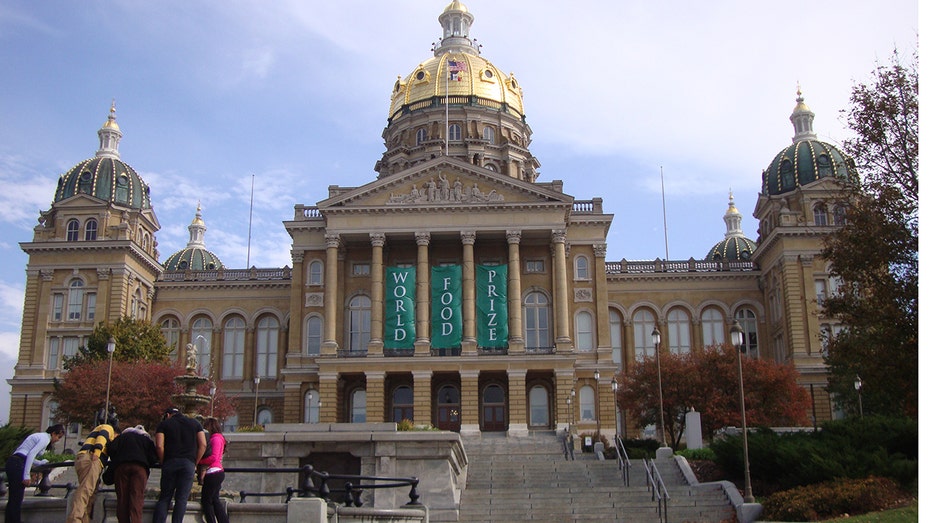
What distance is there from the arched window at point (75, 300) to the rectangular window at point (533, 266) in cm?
2867

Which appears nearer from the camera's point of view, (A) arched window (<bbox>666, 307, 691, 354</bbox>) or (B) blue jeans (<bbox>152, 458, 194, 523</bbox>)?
(B) blue jeans (<bbox>152, 458, 194, 523</bbox>)

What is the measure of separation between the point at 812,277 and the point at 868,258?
41021 millimetres

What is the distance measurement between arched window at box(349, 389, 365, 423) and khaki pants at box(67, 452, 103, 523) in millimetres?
44105

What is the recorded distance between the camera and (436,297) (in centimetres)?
5866

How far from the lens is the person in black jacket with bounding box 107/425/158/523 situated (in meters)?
14.9

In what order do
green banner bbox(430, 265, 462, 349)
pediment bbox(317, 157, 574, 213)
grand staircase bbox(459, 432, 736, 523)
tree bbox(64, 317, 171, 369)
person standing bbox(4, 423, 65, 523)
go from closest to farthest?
person standing bbox(4, 423, 65, 523)
grand staircase bbox(459, 432, 736, 523)
green banner bbox(430, 265, 462, 349)
tree bbox(64, 317, 171, 369)
pediment bbox(317, 157, 574, 213)

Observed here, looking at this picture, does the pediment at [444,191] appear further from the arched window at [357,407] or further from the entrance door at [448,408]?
the arched window at [357,407]

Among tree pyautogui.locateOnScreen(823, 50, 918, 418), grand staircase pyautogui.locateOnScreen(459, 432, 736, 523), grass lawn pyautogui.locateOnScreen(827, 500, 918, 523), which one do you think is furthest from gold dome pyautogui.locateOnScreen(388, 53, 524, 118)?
grass lawn pyautogui.locateOnScreen(827, 500, 918, 523)

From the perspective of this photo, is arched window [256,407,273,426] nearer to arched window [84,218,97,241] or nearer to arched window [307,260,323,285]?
arched window [307,260,323,285]

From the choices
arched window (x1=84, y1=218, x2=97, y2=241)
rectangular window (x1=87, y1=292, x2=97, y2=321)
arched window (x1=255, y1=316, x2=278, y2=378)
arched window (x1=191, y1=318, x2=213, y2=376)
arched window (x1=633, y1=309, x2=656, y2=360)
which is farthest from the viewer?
arched window (x1=191, y1=318, x2=213, y2=376)

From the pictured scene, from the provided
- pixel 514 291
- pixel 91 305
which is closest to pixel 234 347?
pixel 91 305

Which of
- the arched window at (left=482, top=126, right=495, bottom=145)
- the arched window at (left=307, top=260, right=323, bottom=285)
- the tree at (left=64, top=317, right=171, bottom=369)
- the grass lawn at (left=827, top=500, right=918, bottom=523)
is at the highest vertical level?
the arched window at (left=482, top=126, right=495, bottom=145)

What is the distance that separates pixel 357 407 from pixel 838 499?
39540 millimetres

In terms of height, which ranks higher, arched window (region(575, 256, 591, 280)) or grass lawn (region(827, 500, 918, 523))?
arched window (region(575, 256, 591, 280))
